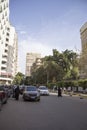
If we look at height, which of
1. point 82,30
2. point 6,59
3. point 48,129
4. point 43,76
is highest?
point 82,30

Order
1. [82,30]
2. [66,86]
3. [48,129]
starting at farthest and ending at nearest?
1. [82,30]
2. [66,86]
3. [48,129]

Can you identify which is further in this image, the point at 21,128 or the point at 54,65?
the point at 54,65

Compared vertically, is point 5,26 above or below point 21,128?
above

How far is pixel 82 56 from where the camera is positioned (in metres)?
48.4

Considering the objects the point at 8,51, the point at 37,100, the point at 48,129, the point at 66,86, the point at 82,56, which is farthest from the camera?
the point at 8,51

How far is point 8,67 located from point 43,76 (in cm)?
1831

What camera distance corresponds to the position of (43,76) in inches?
3814

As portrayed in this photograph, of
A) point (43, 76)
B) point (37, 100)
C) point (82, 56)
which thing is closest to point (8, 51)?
point (43, 76)

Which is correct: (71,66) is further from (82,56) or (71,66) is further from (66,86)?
(82,56)

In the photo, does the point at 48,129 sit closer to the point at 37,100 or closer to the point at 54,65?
the point at 37,100

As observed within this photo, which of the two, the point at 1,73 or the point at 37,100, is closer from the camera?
the point at 37,100

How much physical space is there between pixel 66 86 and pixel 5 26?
46711 millimetres

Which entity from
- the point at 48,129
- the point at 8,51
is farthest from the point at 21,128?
the point at 8,51

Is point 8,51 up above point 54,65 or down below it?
above
